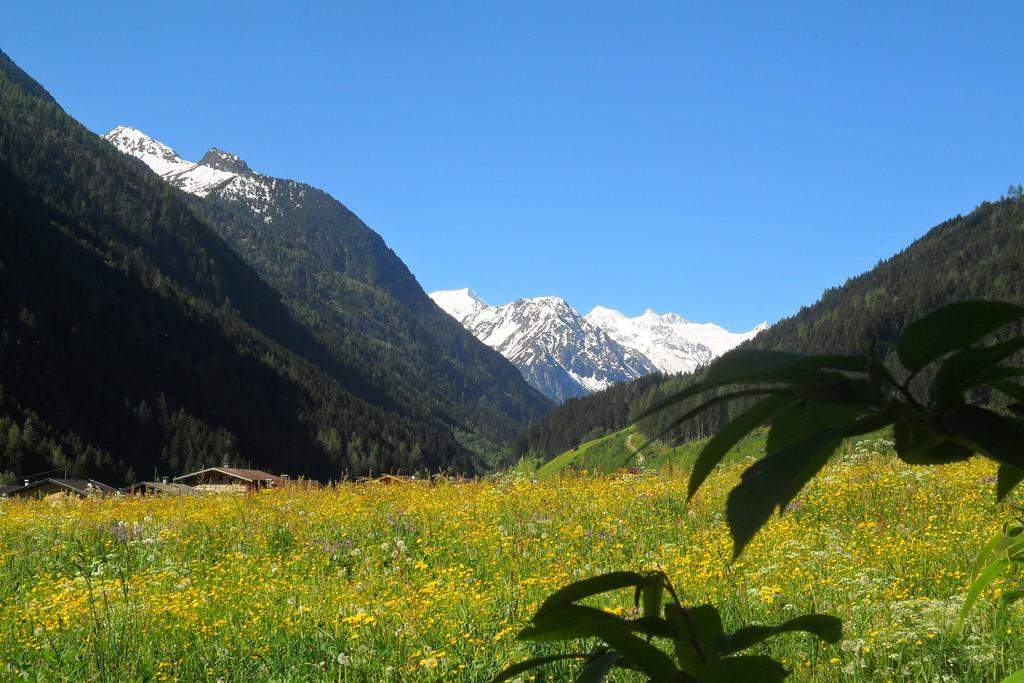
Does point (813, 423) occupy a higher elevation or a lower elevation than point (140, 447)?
higher

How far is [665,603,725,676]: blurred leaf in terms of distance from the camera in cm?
52

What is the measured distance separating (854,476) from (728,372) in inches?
384

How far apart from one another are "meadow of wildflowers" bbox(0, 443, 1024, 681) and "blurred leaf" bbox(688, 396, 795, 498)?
81.0 inches

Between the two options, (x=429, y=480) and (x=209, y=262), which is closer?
(x=429, y=480)

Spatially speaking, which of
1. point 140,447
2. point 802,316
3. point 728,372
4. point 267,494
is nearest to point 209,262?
point 140,447

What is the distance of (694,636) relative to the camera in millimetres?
527

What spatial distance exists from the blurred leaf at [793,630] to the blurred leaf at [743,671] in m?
0.04

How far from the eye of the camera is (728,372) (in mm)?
411

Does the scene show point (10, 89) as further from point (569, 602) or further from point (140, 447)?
point (569, 602)

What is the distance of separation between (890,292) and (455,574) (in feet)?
477

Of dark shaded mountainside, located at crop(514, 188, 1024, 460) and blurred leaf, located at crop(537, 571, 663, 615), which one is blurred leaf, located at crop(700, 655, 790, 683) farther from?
dark shaded mountainside, located at crop(514, 188, 1024, 460)

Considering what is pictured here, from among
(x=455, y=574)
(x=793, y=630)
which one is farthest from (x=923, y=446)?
(x=455, y=574)

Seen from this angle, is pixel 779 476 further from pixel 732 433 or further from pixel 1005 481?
pixel 1005 481

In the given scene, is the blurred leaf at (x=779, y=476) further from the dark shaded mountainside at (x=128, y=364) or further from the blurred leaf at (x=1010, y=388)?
the dark shaded mountainside at (x=128, y=364)
